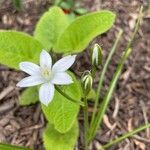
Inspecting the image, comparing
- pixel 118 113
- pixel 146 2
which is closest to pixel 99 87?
pixel 118 113

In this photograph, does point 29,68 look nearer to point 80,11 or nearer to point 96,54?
point 96,54

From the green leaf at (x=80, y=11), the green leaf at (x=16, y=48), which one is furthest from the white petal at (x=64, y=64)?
the green leaf at (x=80, y=11)

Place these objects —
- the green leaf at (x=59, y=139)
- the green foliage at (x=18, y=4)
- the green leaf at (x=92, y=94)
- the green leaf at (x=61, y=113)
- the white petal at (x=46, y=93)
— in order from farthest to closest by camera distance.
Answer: the green foliage at (x=18, y=4) < the green leaf at (x=92, y=94) < the green leaf at (x=59, y=139) < the green leaf at (x=61, y=113) < the white petal at (x=46, y=93)

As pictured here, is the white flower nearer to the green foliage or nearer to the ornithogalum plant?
the ornithogalum plant

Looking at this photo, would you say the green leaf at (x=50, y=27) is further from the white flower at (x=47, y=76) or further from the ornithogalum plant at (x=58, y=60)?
the white flower at (x=47, y=76)

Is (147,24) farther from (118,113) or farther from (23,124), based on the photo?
(23,124)
